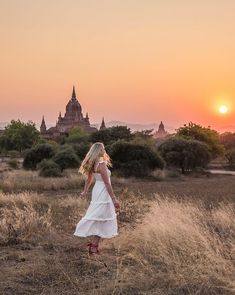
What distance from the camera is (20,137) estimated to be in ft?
294

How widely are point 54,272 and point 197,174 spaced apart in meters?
40.8

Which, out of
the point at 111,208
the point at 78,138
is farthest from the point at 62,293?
the point at 78,138

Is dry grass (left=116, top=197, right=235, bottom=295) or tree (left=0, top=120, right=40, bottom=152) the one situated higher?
tree (left=0, top=120, right=40, bottom=152)

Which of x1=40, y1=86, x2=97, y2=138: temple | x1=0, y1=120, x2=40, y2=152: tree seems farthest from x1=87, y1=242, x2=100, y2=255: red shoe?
x1=40, y1=86, x2=97, y2=138: temple

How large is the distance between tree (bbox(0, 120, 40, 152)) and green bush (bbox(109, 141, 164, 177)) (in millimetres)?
51402

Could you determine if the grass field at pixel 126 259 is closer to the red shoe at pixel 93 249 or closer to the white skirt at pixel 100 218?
the red shoe at pixel 93 249

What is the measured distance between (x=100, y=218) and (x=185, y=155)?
130 ft

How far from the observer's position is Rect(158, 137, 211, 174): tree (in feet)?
155

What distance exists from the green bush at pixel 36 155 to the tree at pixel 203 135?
22719 mm

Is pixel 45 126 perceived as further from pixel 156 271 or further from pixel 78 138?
pixel 156 271

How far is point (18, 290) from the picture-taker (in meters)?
5.73

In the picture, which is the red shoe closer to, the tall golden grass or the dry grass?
the tall golden grass

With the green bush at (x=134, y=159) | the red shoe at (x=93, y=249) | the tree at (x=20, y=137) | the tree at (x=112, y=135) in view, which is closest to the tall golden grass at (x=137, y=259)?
the red shoe at (x=93, y=249)

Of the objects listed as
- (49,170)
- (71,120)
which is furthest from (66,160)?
(71,120)
